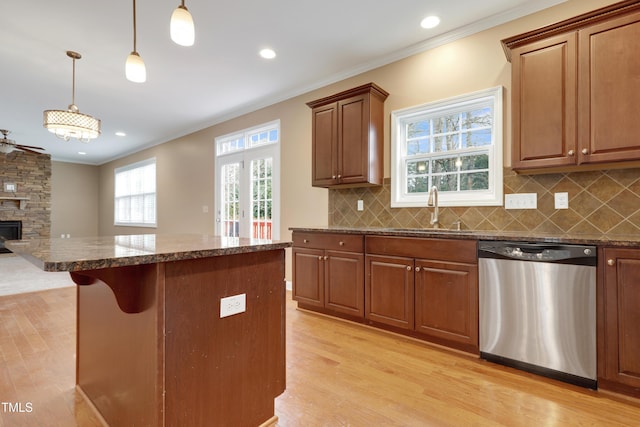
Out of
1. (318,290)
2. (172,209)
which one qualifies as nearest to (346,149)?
(318,290)

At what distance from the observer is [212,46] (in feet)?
10.5

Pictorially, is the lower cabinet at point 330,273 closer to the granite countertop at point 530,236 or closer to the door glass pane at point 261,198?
the granite countertop at point 530,236

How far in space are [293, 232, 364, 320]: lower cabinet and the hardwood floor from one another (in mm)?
373

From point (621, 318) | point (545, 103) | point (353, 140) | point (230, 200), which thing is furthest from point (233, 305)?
point (230, 200)

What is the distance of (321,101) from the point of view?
3514 mm

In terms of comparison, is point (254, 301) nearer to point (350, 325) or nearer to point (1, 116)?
point (350, 325)

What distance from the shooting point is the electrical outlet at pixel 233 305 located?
4.41 feet

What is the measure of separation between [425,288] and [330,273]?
95cm

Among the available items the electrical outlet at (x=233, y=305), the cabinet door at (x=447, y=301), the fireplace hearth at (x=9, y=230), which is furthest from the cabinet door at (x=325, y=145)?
the fireplace hearth at (x=9, y=230)

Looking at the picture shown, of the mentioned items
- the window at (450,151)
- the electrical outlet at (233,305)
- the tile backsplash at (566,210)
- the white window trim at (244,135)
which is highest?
the white window trim at (244,135)

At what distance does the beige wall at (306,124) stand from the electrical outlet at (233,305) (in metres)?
2.39

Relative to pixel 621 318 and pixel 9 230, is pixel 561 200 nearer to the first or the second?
pixel 621 318

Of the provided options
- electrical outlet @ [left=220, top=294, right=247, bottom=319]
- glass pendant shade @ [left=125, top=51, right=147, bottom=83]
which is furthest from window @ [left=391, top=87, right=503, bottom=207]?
glass pendant shade @ [left=125, top=51, right=147, bottom=83]

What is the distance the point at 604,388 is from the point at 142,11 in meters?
4.24
